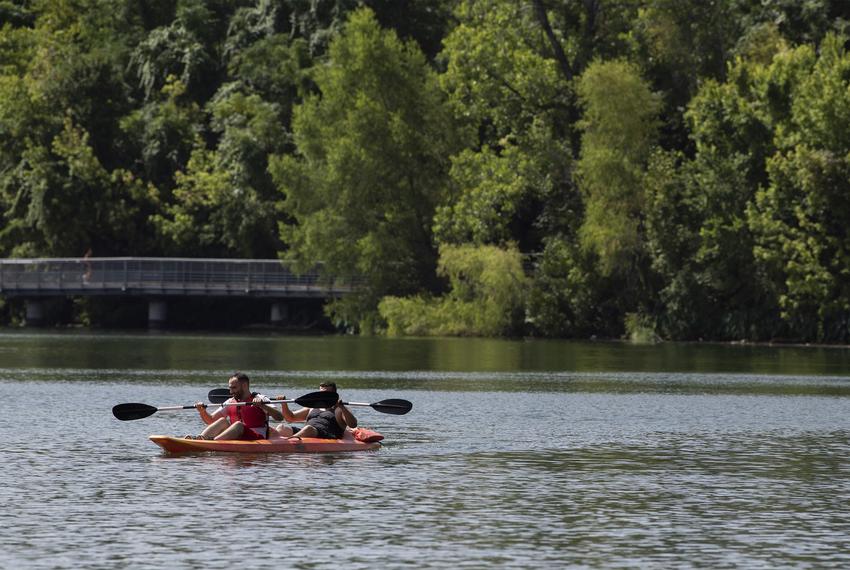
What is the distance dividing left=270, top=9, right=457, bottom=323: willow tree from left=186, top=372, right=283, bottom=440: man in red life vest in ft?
183

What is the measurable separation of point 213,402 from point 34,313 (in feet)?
241

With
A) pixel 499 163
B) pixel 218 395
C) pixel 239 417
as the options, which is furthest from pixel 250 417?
pixel 499 163

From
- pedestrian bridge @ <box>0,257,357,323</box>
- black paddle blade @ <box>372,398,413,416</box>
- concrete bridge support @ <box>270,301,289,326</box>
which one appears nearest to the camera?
black paddle blade @ <box>372,398,413,416</box>

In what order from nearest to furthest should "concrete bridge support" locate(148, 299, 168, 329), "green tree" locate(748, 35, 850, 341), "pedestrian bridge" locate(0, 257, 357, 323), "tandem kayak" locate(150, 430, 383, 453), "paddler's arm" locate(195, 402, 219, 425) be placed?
"tandem kayak" locate(150, 430, 383, 453)
"paddler's arm" locate(195, 402, 219, 425)
"green tree" locate(748, 35, 850, 341)
"pedestrian bridge" locate(0, 257, 357, 323)
"concrete bridge support" locate(148, 299, 168, 329)

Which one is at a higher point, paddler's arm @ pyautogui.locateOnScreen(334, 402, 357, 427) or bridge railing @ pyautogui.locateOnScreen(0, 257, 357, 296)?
bridge railing @ pyautogui.locateOnScreen(0, 257, 357, 296)

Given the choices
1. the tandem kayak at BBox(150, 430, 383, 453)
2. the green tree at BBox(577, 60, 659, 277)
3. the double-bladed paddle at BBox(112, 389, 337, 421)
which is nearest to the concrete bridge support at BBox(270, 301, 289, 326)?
the green tree at BBox(577, 60, 659, 277)

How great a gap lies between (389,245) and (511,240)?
6.47 metres

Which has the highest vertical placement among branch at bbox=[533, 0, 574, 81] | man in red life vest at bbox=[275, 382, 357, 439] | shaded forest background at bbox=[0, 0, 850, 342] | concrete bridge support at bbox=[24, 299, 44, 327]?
branch at bbox=[533, 0, 574, 81]

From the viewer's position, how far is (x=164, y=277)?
9900cm

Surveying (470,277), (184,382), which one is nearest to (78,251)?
(470,277)

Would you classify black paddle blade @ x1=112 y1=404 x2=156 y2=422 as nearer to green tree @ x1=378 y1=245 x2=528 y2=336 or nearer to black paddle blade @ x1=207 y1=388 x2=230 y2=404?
black paddle blade @ x1=207 y1=388 x2=230 y2=404

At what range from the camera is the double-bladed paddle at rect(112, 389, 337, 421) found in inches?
1288

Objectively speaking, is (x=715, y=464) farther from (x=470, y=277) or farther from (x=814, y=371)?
(x=470, y=277)

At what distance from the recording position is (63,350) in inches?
2867
